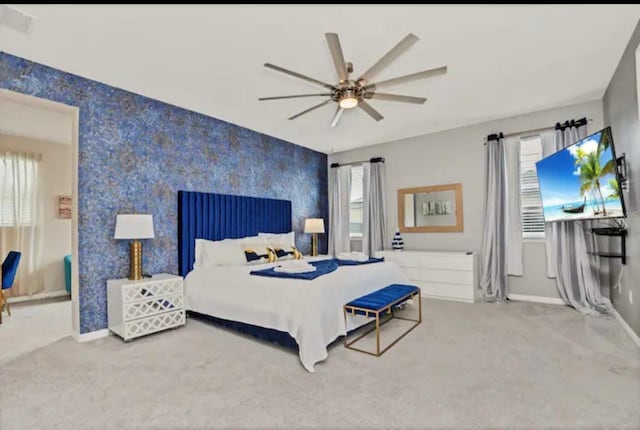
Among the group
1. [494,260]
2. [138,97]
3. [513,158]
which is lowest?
[494,260]

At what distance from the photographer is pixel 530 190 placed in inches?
187

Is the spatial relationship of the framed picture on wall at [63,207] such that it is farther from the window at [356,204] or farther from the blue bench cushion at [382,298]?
the blue bench cushion at [382,298]

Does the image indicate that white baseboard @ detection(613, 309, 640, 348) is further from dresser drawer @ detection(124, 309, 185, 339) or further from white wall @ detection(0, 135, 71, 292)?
white wall @ detection(0, 135, 71, 292)

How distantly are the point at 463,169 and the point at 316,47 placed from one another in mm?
3462

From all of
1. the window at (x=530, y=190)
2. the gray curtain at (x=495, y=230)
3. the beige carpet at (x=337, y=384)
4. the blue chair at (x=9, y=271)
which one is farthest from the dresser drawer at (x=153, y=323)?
the window at (x=530, y=190)

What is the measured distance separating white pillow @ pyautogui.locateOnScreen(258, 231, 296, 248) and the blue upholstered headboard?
14 centimetres

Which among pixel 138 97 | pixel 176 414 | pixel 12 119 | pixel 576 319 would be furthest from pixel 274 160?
pixel 576 319

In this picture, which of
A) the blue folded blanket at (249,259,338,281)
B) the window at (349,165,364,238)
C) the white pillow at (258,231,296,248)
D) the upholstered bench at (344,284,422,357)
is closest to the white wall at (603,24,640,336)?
the upholstered bench at (344,284,422,357)

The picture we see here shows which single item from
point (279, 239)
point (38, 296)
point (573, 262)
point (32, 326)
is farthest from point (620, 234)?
point (38, 296)

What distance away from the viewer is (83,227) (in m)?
3.38

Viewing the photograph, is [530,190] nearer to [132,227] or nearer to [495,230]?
[495,230]

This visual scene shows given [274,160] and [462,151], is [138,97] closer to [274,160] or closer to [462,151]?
[274,160]

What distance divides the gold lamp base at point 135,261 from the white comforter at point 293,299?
0.65 metres

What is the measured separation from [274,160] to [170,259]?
248 centimetres
